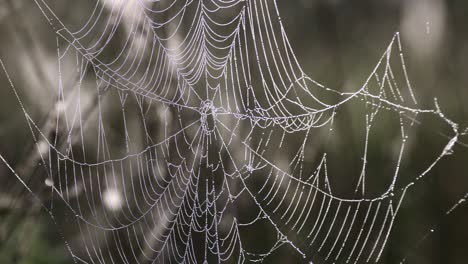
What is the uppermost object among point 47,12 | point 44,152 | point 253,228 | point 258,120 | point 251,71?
point 47,12

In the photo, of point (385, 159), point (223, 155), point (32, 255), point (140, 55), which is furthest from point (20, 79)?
point (385, 159)

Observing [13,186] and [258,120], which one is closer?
[258,120]

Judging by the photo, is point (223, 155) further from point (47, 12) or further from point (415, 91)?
point (47, 12)

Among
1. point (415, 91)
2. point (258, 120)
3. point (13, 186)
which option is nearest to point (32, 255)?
point (13, 186)

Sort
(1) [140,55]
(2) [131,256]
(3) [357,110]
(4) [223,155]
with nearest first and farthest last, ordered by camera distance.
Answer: (3) [357,110] < (4) [223,155] < (1) [140,55] < (2) [131,256]

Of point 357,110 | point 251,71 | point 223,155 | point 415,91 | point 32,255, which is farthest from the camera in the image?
point 32,255

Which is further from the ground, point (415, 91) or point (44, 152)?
point (415, 91)

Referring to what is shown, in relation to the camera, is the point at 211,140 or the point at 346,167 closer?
the point at 346,167
